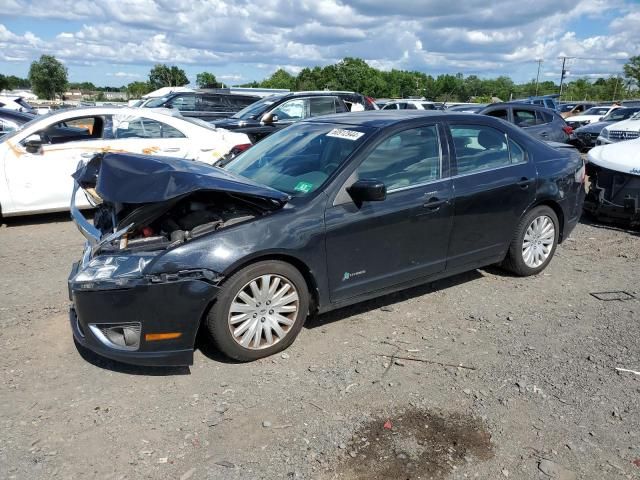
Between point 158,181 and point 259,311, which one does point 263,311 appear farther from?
point 158,181

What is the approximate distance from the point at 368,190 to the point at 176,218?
1.35 meters

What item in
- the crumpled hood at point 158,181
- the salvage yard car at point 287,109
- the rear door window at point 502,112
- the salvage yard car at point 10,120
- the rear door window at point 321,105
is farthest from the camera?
the rear door window at point 502,112

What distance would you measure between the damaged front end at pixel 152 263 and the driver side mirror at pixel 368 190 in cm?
57

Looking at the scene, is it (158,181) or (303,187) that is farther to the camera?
(303,187)

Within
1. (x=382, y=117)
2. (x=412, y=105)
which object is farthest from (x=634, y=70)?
(x=382, y=117)

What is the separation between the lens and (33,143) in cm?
730

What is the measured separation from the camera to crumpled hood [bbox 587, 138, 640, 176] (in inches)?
272

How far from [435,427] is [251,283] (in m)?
1.45

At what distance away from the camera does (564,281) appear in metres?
5.44

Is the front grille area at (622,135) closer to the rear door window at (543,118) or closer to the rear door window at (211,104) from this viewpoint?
the rear door window at (543,118)

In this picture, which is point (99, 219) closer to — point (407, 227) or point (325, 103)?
point (407, 227)

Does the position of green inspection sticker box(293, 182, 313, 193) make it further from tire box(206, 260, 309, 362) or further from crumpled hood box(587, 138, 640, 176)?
crumpled hood box(587, 138, 640, 176)

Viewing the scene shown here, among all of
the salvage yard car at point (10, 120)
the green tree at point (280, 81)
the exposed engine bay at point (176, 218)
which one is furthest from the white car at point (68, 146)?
the green tree at point (280, 81)

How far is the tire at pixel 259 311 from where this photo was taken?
3.55m
